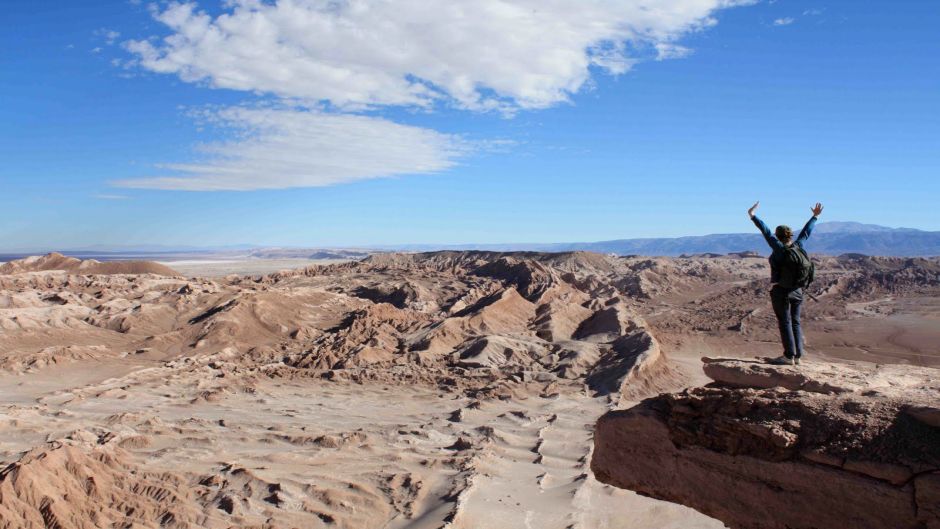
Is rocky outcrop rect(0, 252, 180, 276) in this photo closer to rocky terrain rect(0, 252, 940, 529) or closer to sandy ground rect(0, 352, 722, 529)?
rocky terrain rect(0, 252, 940, 529)

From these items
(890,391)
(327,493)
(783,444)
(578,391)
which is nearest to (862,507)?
(783,444)

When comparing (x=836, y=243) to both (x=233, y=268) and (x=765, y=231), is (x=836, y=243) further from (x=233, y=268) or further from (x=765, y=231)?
(x=765, y=231)

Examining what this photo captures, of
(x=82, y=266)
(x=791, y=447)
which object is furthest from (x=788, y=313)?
(x=82, y=266)

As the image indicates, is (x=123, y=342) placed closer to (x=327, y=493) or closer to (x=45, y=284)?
(x=45, y=284)

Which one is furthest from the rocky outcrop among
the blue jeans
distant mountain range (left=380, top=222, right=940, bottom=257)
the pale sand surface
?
distant mountain range (left=380, top=222, right=940, bottom=257)

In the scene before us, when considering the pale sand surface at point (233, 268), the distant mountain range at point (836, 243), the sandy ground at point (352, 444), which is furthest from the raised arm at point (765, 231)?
the distant mountain range at point (836, 243)

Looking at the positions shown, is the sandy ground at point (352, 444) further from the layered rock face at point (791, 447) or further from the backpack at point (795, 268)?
the backpack at point (795, 268)
